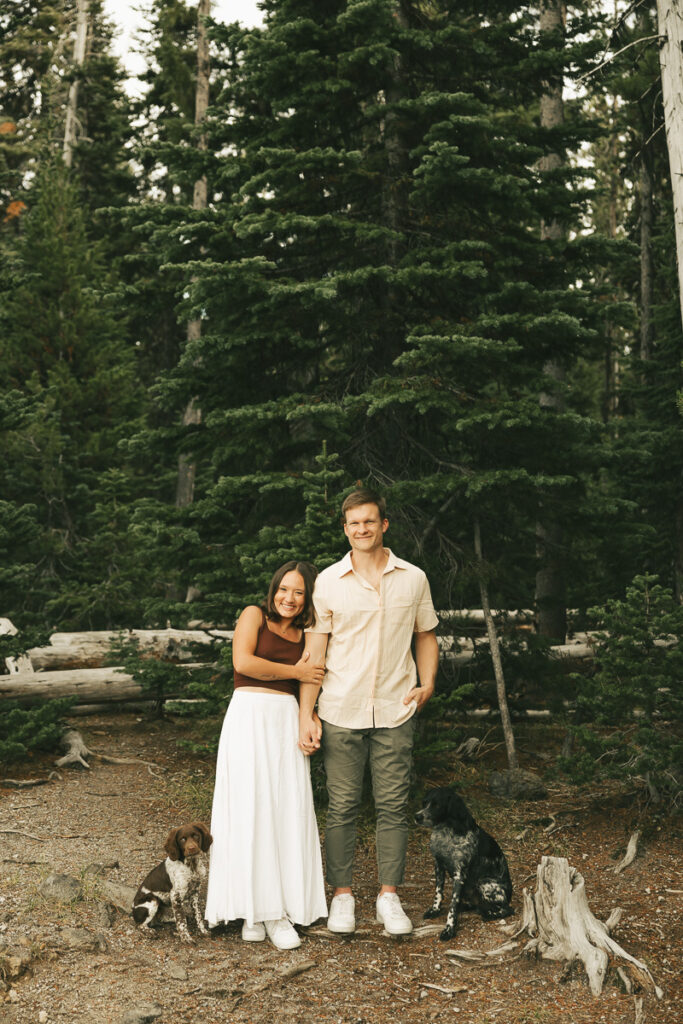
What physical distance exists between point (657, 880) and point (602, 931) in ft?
5.48

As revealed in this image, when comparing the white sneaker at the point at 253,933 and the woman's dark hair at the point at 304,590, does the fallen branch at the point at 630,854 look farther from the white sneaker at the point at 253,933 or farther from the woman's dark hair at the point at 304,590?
the woman's dark hair at the point at 304,590

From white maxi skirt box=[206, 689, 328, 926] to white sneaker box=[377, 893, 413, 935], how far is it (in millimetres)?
338

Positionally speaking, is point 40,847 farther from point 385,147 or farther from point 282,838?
point 385,147

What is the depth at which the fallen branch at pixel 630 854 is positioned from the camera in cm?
640

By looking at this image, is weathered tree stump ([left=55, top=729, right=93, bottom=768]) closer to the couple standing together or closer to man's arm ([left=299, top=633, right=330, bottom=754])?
the couple standing together

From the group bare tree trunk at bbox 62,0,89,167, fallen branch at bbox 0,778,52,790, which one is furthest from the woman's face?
bare tree trunk at bbox 62,0,89,167

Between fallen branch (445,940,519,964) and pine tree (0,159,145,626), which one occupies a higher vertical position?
pine tree (0,159,145,626)

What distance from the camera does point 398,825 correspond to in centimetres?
496

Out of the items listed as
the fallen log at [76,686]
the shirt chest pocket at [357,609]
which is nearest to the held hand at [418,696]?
the shirt chest pocket at [357,609]

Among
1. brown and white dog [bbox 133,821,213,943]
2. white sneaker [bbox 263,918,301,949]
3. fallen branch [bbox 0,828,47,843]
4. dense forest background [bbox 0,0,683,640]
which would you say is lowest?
fallen branch [bbox 0,828,47,843]

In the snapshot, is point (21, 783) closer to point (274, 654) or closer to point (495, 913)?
point (274, 654)

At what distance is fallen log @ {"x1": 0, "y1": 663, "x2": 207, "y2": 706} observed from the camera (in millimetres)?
10211

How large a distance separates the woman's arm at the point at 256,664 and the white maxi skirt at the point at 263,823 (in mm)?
143

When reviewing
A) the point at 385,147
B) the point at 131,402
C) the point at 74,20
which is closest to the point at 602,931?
the point at 385,147
